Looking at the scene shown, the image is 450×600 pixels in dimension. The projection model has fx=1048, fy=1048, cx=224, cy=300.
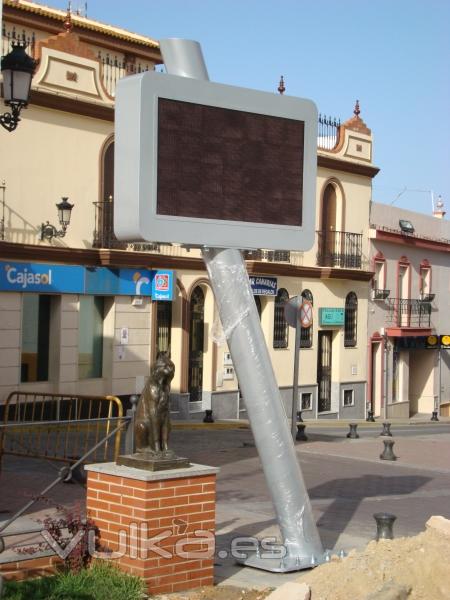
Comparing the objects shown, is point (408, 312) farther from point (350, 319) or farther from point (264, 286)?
point (264, 286)

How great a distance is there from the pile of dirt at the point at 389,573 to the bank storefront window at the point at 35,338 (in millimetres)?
16410

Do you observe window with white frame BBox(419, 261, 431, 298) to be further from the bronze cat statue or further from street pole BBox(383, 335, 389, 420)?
the bronze cat statue

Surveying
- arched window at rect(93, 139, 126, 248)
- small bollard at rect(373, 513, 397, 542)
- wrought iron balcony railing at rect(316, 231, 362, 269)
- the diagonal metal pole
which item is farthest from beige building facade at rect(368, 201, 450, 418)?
the diagonal metal pole

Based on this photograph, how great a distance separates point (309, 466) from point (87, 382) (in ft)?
28.9

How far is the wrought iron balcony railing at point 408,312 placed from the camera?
123ft

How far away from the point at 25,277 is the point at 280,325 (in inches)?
411

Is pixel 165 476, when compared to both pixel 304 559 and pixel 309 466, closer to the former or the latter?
pixel 304 559

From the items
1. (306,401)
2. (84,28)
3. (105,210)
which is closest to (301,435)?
(105,210)

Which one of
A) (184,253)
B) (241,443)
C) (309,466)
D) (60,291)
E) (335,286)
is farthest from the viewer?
(335,286)

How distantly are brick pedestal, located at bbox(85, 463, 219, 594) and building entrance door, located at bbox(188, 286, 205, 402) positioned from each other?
19.8m

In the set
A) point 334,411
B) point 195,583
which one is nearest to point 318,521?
point 195,583

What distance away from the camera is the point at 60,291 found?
2450 cm

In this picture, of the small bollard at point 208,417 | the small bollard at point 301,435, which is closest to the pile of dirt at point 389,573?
the small bollard at point 301,435

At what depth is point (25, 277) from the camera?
77.7 ft
